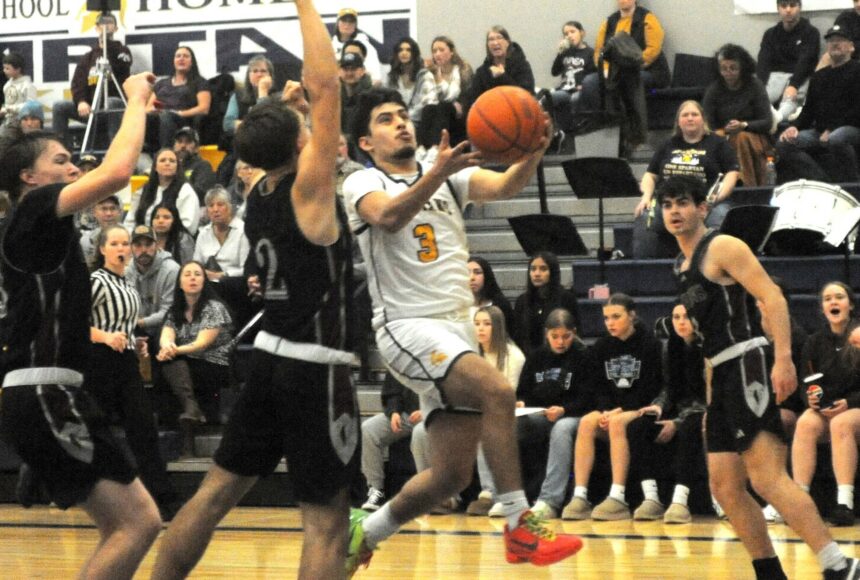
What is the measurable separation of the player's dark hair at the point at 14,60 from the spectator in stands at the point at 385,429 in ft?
27.9

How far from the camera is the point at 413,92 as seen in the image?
1377 cm

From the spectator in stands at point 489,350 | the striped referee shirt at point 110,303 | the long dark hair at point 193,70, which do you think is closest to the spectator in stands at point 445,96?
the long dark hair at point 193,70

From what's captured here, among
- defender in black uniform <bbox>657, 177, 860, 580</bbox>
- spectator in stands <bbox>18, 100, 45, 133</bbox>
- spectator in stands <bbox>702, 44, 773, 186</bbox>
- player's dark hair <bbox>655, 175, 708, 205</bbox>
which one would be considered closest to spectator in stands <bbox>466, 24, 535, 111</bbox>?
spectator in stands <bbox>702, 44, 773, 186</bbox>

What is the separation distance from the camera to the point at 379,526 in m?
5.83

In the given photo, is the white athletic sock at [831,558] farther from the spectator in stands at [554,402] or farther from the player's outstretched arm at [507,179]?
the spectator in stands at [554,402]

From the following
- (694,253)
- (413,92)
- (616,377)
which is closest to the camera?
(694,253)

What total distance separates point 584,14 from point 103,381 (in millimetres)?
7967

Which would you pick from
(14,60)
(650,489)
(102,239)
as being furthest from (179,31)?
(650,489)

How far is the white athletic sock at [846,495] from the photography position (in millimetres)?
8828

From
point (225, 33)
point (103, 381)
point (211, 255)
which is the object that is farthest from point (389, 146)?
point (225, 33)

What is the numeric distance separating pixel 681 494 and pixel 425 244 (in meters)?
4.47

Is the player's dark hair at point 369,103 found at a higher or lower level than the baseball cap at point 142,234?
higher

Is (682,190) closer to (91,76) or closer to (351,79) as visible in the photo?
(351,79)

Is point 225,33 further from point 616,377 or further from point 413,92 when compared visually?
point 616,377
